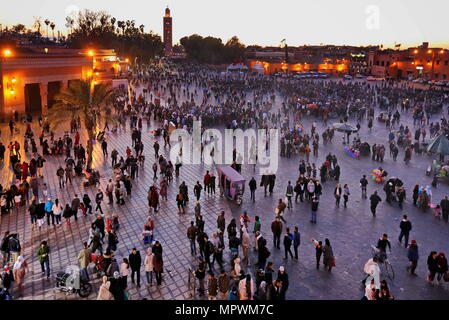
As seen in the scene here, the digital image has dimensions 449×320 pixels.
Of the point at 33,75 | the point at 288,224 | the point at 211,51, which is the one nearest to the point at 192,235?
the point at 288,224

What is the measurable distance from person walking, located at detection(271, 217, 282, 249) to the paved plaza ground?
207 millimetres

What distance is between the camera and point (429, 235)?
12445mm

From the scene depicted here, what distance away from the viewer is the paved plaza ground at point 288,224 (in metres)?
9.41

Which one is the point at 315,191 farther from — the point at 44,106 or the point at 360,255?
the point at 44,106

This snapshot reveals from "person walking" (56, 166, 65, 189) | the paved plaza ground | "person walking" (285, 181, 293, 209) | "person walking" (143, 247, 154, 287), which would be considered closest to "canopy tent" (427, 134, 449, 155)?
the paved plaza ground

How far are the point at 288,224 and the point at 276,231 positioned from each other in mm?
2037

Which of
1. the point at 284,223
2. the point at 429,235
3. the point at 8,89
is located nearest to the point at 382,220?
the point at 429,235

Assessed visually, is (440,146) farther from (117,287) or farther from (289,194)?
(117,287)

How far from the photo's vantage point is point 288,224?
13.2 meters

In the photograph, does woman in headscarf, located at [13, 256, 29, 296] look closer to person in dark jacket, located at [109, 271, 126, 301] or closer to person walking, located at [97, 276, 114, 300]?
person in dark jacket, located at [109, 271, 126, 301]

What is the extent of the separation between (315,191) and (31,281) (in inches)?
387

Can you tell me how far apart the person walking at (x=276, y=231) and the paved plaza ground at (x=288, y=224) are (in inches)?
8.2

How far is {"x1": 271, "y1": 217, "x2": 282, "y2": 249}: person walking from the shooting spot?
36.7ft

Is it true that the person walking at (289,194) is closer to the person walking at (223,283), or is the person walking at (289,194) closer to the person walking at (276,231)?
the person walking at (276,231)
